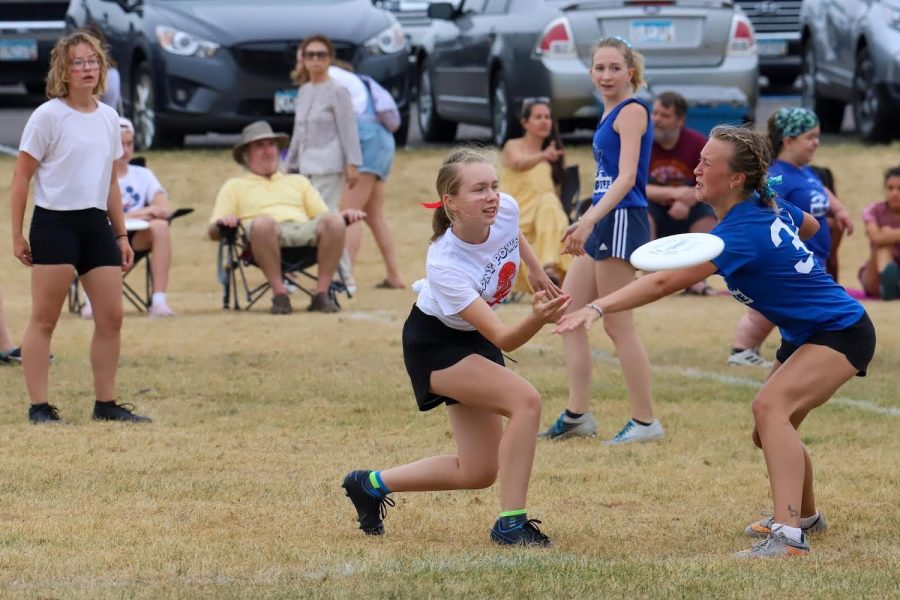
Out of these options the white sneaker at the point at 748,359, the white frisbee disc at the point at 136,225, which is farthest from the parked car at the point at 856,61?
A: the white frisbee disc at the point at 136,225

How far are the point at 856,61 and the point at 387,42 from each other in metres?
4.67

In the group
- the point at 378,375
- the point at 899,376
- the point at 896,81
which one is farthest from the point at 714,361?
the point at 896,81

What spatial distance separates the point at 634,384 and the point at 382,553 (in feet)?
8.35

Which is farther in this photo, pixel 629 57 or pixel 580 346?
pixel 580 346

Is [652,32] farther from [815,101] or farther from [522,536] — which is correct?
[522,536]

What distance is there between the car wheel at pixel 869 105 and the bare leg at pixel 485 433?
1237cm

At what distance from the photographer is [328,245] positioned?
13234mm

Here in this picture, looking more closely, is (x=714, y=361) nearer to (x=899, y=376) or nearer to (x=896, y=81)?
(x=899, y=376)

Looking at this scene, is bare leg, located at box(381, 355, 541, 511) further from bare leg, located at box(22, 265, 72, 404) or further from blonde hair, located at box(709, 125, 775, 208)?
bare leg, located at box(22, 265, 72, 404)

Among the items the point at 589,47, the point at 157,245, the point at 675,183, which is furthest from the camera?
the point at 589,47

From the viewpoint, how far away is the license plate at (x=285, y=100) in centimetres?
1738

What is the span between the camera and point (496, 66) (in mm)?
18125

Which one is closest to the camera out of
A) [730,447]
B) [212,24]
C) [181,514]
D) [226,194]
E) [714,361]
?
[181,514]

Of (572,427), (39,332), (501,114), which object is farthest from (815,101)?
(39,332)
